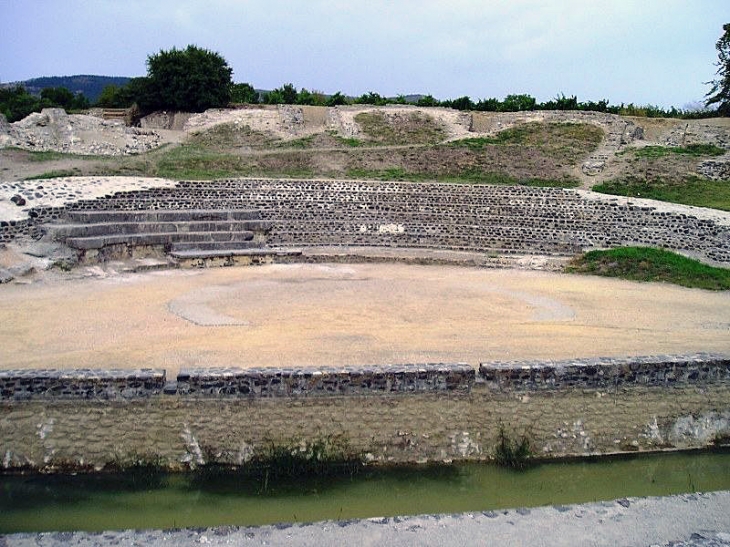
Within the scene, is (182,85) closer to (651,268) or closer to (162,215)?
(162,215)

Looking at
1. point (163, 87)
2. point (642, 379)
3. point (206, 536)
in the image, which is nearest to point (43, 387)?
point (206, 536)

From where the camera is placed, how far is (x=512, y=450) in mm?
8195

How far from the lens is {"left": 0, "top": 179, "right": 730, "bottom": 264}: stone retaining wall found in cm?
1911

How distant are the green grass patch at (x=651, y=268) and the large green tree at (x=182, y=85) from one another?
21966 millimetres

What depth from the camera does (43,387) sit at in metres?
7.48

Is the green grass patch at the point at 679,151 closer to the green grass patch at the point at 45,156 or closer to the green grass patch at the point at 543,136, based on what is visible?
the green grass patch at the point at 543,136

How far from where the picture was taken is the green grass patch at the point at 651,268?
16.3 metres

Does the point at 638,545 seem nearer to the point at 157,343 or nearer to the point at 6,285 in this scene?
the point at 157,343

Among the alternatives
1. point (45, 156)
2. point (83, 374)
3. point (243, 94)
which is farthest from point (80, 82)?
point (83, 374)

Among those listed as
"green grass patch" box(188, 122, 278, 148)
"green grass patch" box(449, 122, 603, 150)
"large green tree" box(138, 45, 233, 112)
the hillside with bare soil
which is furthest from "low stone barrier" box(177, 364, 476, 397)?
"large green tree" box(138, 45, 233, 112)

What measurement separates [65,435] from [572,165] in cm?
2298

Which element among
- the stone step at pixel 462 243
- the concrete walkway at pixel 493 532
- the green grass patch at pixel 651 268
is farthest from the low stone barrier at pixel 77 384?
the green grass patch at pixel 651 268

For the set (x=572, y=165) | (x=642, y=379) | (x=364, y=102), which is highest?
(x=364, y=102)

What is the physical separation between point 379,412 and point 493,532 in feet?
7.46
